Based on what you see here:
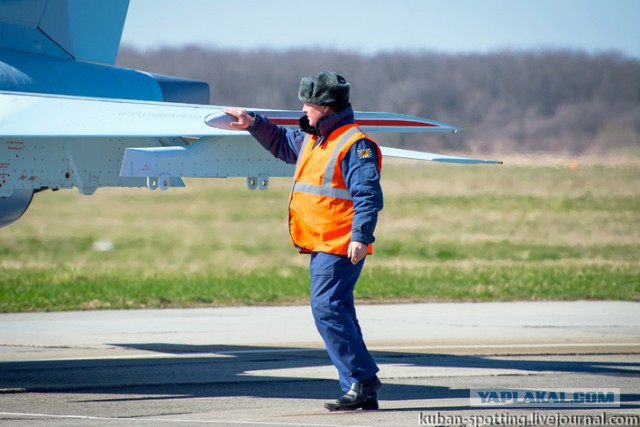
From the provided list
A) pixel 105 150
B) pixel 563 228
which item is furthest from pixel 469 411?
→ pixel 563 228

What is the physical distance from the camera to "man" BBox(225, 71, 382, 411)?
25.8 feet

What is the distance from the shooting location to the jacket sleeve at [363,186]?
773 cm

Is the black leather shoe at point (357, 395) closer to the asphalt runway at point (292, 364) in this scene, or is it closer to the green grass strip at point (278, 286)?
the asphalt runway at point (292, 364)

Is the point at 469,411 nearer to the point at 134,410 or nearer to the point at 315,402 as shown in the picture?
the point at 315,402

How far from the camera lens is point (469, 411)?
8.20 metres

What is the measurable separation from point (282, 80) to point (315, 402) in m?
61.1

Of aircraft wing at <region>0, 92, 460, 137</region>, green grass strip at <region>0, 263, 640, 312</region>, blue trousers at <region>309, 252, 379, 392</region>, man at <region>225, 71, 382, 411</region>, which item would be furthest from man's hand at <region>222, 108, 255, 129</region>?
green grass strip at <region>0, 263, 640, 312</region>

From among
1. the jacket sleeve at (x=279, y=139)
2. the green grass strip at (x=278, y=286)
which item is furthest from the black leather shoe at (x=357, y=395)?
the green grass strip at (x=278, y=286)

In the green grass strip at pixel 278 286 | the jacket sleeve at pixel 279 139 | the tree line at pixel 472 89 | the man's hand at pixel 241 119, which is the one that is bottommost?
the green grass strip at pixel 278 286

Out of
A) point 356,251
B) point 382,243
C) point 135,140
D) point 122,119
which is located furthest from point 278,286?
point 382,243

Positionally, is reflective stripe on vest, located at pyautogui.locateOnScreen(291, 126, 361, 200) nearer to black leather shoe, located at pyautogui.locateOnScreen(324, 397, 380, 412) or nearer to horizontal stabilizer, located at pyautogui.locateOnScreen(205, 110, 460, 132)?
horizontal stabilizer, located at pyautogui.locateOnScreen(205, 110, 460, 132)

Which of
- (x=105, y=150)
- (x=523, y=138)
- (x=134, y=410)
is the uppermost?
(x=523, y=138)

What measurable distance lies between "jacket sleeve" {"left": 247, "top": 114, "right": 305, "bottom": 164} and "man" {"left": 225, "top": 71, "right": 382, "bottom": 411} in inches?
17.5

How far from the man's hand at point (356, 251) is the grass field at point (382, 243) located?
8751 millimetres
